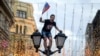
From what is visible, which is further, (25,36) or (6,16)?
(25,36)

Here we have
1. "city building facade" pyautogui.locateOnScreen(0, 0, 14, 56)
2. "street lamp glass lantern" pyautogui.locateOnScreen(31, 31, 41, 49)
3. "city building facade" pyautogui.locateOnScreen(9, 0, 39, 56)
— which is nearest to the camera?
"street lamp glass lantern" pyautogui.locateOnScreen(31, 31, 41, 49)

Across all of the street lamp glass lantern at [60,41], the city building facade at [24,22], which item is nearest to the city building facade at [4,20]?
the city building facade at [24,22]

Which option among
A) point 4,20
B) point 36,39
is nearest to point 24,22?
point 4,20

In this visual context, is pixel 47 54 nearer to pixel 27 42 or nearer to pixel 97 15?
pixel 97 15

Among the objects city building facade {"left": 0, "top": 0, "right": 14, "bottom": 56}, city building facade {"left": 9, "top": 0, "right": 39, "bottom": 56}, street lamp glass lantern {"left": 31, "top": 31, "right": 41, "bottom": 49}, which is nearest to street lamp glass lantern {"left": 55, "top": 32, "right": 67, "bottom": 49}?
street lamp glass lantern {"left": 31, "top": 31, "right": 41, "bottom": 49}

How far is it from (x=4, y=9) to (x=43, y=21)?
39.5 meters

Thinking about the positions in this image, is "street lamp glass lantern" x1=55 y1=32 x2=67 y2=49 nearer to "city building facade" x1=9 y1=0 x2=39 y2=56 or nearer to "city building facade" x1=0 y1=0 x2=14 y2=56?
"city building facade" x1=0 y1=0 x2=14 y2=56

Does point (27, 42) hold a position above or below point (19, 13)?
below

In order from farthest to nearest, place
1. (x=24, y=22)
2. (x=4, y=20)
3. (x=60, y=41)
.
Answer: (x=24, y=22) < (x=4, y=20) < (x=60, y=41)

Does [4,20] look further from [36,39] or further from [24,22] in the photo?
[36,39]

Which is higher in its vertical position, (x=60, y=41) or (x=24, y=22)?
(x=60, y=41)

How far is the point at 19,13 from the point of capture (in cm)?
7506

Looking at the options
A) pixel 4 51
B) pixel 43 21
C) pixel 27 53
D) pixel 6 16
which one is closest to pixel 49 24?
pixel 43 21

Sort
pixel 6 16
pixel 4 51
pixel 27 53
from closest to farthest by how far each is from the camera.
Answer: pixel 4 51 < pixel 6 16 < pixel 27 53
